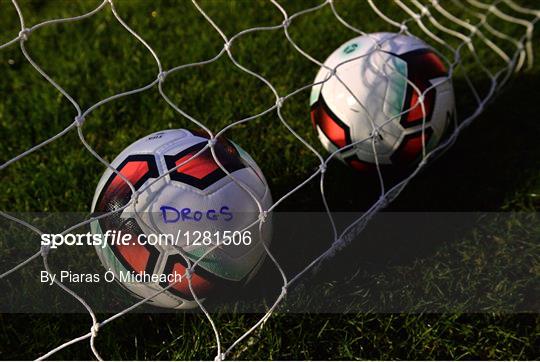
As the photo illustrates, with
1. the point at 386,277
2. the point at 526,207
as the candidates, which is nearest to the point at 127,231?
the point at 386,277

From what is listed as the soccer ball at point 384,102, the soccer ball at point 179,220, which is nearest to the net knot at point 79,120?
the soccer ball at point 179,220

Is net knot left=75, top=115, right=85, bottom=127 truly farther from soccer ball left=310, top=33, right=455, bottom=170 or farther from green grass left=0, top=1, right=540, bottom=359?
soccer ball left=310, top=33, right=455, bottom=170

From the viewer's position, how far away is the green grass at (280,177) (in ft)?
6.44

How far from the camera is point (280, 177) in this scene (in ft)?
8.18

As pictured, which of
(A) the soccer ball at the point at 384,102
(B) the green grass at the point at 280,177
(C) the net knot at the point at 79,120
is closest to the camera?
(C) the net knot at the point at 79,120

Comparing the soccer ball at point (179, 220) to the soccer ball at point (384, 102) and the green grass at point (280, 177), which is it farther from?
the soccer ball at point (384, 102)

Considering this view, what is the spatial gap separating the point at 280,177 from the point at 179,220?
0.83 meters

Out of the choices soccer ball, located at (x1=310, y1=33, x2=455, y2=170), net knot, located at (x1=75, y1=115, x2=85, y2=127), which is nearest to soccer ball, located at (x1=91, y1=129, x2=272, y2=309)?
net knot, located at (x1=75, y1=115, x2=85, y2=127)

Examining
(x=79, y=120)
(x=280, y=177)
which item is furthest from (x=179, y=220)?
(x=280, y=177)

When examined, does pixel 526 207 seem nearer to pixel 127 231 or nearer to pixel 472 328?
pixel 472 328

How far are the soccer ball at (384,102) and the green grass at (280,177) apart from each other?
0.21 m

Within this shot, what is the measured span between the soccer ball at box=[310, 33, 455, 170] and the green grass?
21 centimetres

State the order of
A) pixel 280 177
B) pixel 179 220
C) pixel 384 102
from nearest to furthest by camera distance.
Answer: pixel 179 220 < pixel 384 102 < pixel 280 177

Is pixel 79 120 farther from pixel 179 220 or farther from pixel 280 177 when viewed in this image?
pixel 280 177
